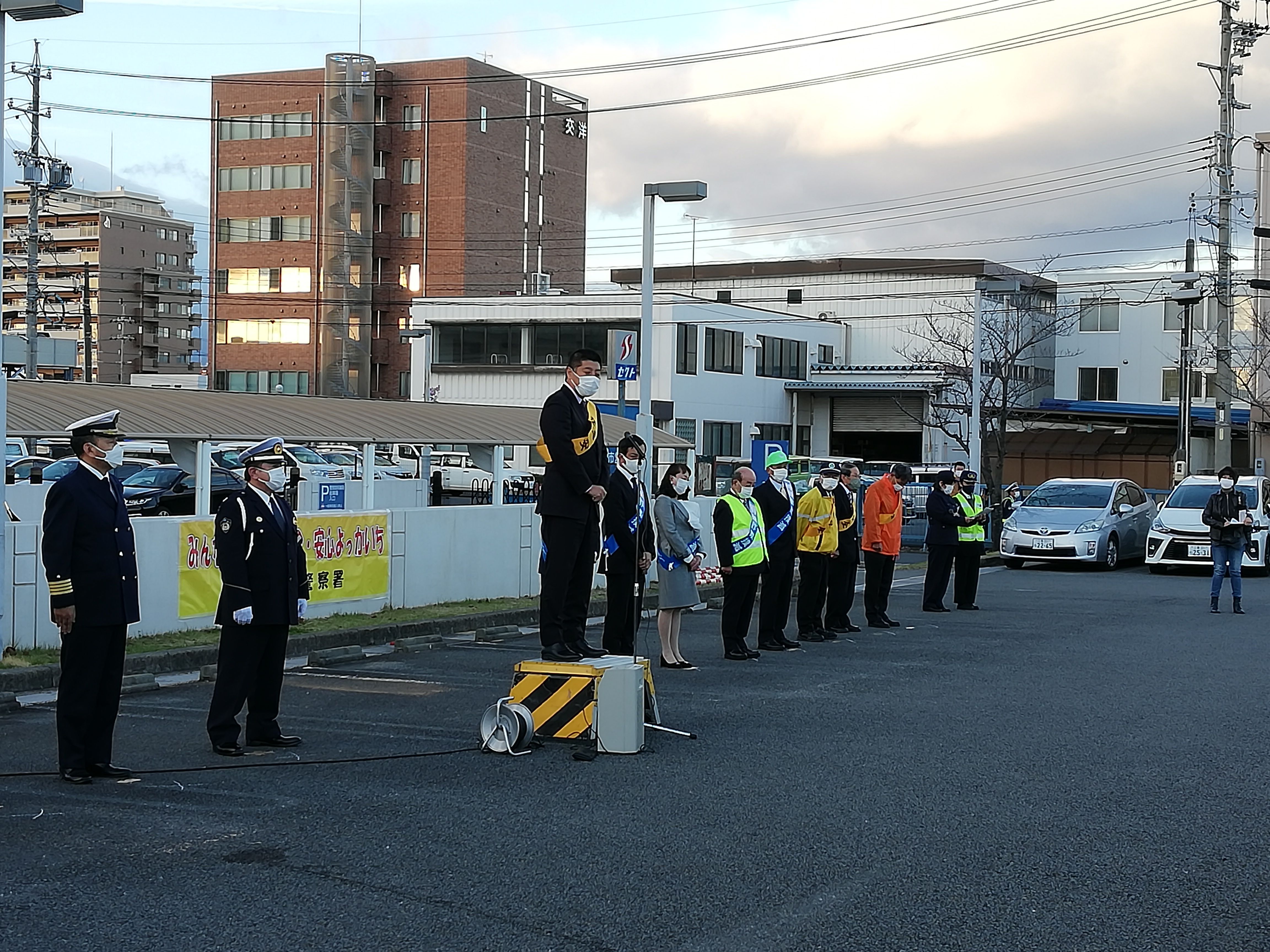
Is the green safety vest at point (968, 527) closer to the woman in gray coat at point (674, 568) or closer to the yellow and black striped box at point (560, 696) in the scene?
the woman in gray coat at point (674, 568)

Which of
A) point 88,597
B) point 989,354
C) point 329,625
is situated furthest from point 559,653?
point 989,354

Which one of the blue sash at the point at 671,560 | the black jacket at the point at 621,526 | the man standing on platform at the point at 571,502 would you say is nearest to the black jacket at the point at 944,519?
the blue sash at the point at 671,560

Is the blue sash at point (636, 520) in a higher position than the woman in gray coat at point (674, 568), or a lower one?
higher

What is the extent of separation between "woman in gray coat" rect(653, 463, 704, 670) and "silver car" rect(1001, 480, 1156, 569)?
15.5 meters

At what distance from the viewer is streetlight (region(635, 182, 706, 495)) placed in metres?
A: 19.2

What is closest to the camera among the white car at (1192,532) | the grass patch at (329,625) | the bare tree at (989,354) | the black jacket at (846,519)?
the grass patch at (329,625)

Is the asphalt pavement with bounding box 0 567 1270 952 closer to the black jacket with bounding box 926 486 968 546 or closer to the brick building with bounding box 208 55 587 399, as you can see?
the black jacket with bounding box 926 486 968 546

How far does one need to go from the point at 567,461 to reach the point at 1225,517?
39.7 feet

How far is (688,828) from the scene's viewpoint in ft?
22.6

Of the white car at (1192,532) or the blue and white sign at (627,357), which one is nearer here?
the blue and white sign at (627,357)

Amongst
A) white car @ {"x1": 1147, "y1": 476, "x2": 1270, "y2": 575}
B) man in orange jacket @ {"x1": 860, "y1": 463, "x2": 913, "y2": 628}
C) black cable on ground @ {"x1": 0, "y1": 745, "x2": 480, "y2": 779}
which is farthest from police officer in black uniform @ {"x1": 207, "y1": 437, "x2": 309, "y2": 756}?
white car @ {"x1": 1147, "y1": 476, "x2": 1270, "y2": 575}

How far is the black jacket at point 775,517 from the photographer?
46.5 feet

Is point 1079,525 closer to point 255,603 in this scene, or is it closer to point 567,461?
point 567,461

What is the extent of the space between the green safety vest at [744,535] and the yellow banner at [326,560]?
4045 millimetres
